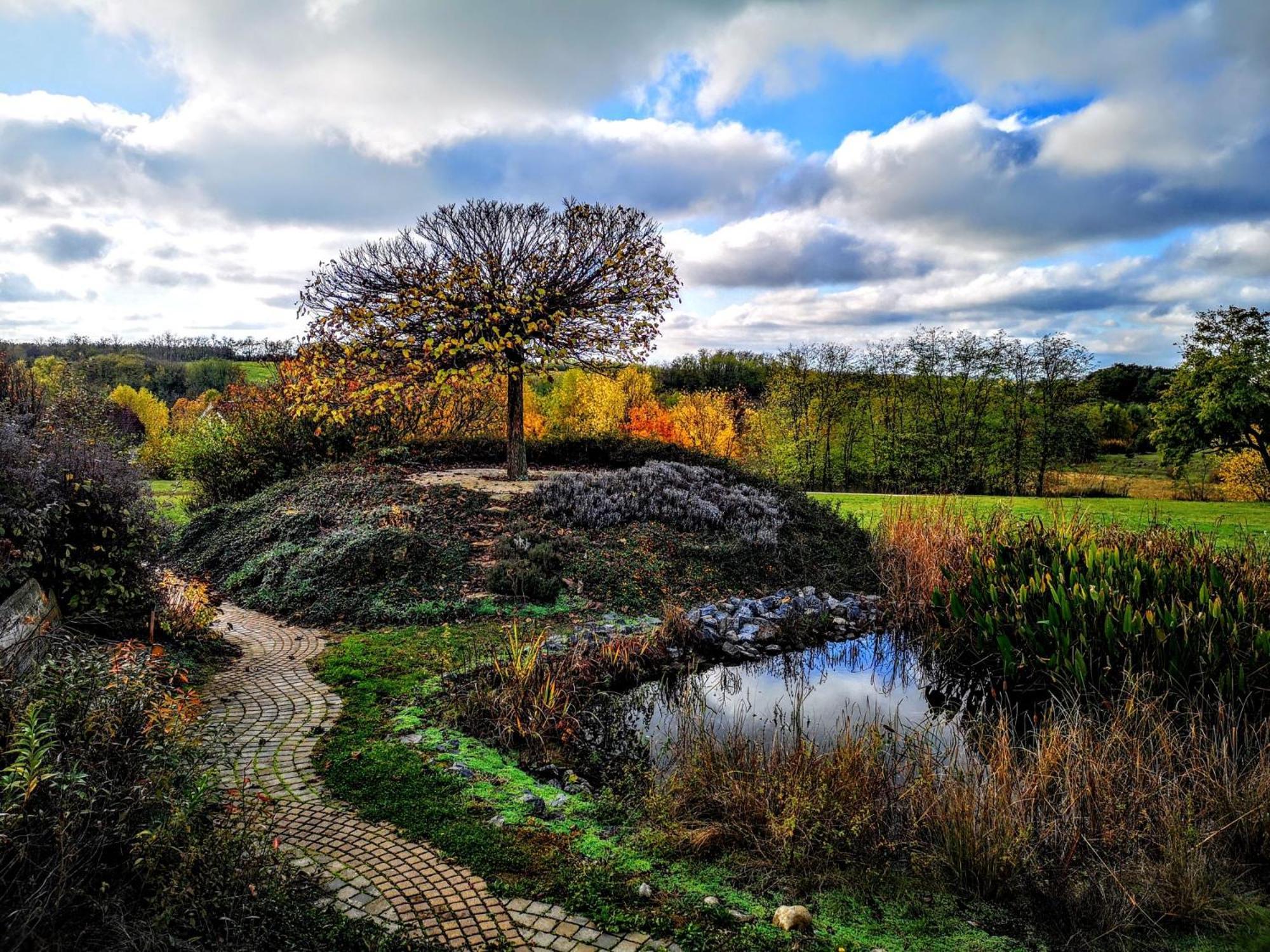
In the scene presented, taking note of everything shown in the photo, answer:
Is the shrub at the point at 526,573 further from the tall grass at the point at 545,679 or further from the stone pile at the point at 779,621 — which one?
the stone pile at the point at 779,621

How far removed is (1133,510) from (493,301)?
50.5 ft

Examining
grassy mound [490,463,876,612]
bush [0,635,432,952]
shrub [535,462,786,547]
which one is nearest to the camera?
bush [0,635,432,952]

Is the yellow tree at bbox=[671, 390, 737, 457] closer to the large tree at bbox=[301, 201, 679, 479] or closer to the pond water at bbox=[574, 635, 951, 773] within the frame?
the large tree at bbox=[301, 201, 679, 479]

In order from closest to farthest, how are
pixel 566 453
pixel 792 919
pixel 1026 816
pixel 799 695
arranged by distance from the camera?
pixel 792 919 < pixel 1026 816 < pixel 799 695 < pixel 566 453

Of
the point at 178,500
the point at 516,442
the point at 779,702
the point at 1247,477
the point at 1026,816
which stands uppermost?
the point at 516,442

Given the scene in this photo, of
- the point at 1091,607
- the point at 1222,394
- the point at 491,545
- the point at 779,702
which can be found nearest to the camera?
the point at 1091,607

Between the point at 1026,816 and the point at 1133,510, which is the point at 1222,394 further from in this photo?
the point at 1026,816

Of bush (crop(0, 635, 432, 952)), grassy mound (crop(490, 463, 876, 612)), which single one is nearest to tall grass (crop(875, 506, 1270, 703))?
grassy mound (crop(490, 463, 876, 612))

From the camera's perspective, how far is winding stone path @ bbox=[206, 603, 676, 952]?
271cm

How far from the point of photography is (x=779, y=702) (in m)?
5.76

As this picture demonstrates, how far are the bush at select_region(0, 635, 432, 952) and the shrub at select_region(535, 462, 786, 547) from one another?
23.8ft

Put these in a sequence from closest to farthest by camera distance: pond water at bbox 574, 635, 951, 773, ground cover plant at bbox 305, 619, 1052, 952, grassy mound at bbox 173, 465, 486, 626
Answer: ground cover plant at bbox 305, 619, 1052, 952 < pond water at bbox 574, 635, 951, 773 < grassy mound at bbox 173, 465, 486, 626

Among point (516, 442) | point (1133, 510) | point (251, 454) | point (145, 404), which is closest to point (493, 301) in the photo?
point (516, 442)

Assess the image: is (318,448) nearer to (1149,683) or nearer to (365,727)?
(365,727)
